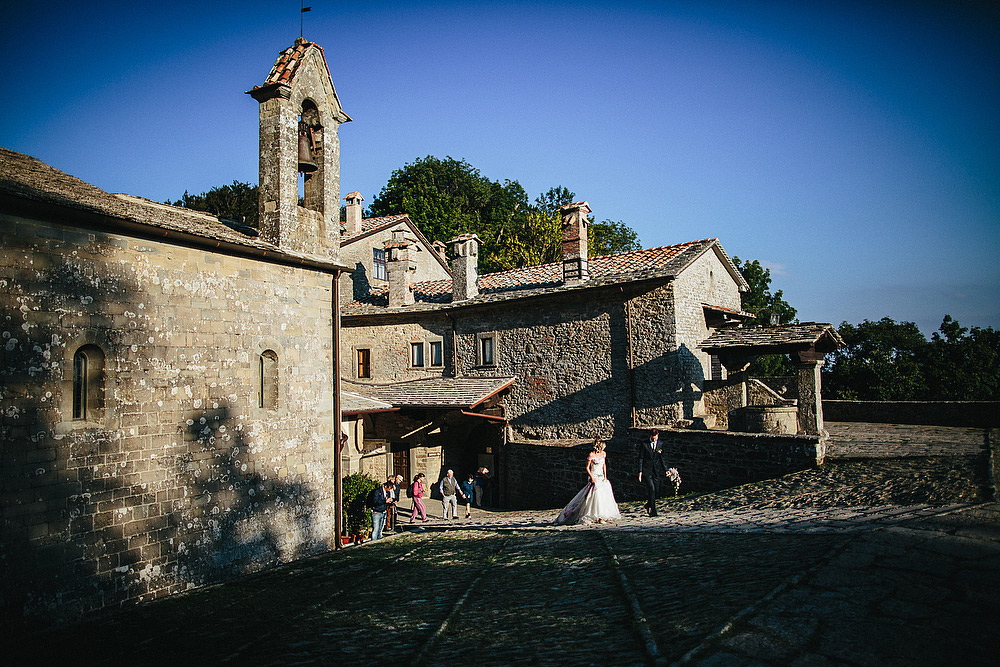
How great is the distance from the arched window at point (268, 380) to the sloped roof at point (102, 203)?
1.73 m

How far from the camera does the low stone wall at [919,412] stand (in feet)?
56.3

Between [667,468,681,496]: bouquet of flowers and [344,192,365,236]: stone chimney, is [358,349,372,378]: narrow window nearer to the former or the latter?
[344,192,365,236]: stone chimney

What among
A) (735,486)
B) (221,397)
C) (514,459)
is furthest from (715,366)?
(221,397)

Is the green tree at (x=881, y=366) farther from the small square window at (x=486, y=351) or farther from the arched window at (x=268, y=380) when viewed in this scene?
the arched window at (x=268, y=380)

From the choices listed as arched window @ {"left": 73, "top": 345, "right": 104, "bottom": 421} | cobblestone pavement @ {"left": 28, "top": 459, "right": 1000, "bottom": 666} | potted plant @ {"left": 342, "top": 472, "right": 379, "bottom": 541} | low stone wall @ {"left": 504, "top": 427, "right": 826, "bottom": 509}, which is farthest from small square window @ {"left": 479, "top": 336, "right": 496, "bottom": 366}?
arched window @ {"left": 73, "top": 345, "right": 104, "bottom": 421}

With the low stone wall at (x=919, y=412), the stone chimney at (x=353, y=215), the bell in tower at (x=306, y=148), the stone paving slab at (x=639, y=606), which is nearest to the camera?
the stone paving slab at (x=639, y=606)

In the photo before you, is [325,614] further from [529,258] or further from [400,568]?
[529,258]

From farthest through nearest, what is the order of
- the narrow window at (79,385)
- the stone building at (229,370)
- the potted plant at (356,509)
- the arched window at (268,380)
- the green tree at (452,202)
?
the green tree at (452,202)
the potted plant at (356,509)
the arched window at (268,380)
the narrow window at (79,385)
the stone building at (229,370)

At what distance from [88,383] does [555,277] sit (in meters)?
14.2

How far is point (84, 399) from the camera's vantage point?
6824mm

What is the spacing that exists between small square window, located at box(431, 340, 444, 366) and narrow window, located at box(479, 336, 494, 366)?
1866 mm

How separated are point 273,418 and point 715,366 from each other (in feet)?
41.0

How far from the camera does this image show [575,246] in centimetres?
1739

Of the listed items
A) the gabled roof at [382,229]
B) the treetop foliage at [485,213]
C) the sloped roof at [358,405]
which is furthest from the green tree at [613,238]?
the sloped roof at [358,405]
